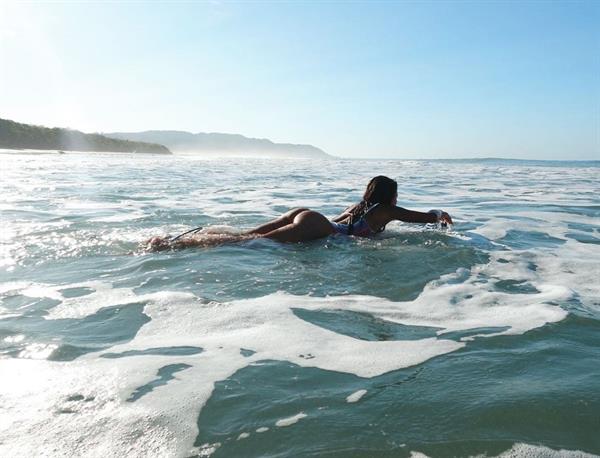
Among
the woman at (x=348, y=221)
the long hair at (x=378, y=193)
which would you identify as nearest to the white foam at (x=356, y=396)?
the woman at (x=348, y=221)

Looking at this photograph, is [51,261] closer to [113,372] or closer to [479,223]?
[113,372]

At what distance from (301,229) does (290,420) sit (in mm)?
3610

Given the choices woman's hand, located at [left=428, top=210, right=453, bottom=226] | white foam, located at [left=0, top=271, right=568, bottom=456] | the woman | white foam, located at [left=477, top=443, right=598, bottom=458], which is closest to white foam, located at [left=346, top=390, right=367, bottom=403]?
white foam, located at [left=0, top=271, right=568, bottom=456]

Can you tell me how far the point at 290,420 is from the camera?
1.82 meters

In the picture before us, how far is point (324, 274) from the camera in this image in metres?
4.12

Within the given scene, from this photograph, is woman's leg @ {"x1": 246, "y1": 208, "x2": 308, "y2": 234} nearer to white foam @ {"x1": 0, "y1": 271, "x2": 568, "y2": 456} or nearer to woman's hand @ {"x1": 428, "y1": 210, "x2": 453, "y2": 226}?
woman's hand @ {"x1": 428, "y1": 210, "x2": 453, "y2": 226}

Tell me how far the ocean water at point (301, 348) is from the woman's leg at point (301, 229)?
0.19 m

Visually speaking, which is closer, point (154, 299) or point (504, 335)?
point (504, 335)

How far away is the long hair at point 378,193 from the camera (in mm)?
5777

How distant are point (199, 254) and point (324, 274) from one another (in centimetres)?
143

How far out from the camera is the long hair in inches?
227

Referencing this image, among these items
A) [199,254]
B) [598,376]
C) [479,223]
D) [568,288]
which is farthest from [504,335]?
[479,223]

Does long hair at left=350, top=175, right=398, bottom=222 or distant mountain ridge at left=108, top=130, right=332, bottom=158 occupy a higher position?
distant mountain ridge at left=108, top=130, right=332, bottom=158

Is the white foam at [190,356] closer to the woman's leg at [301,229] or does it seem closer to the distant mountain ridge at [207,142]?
the woman's leg at [301,229]
